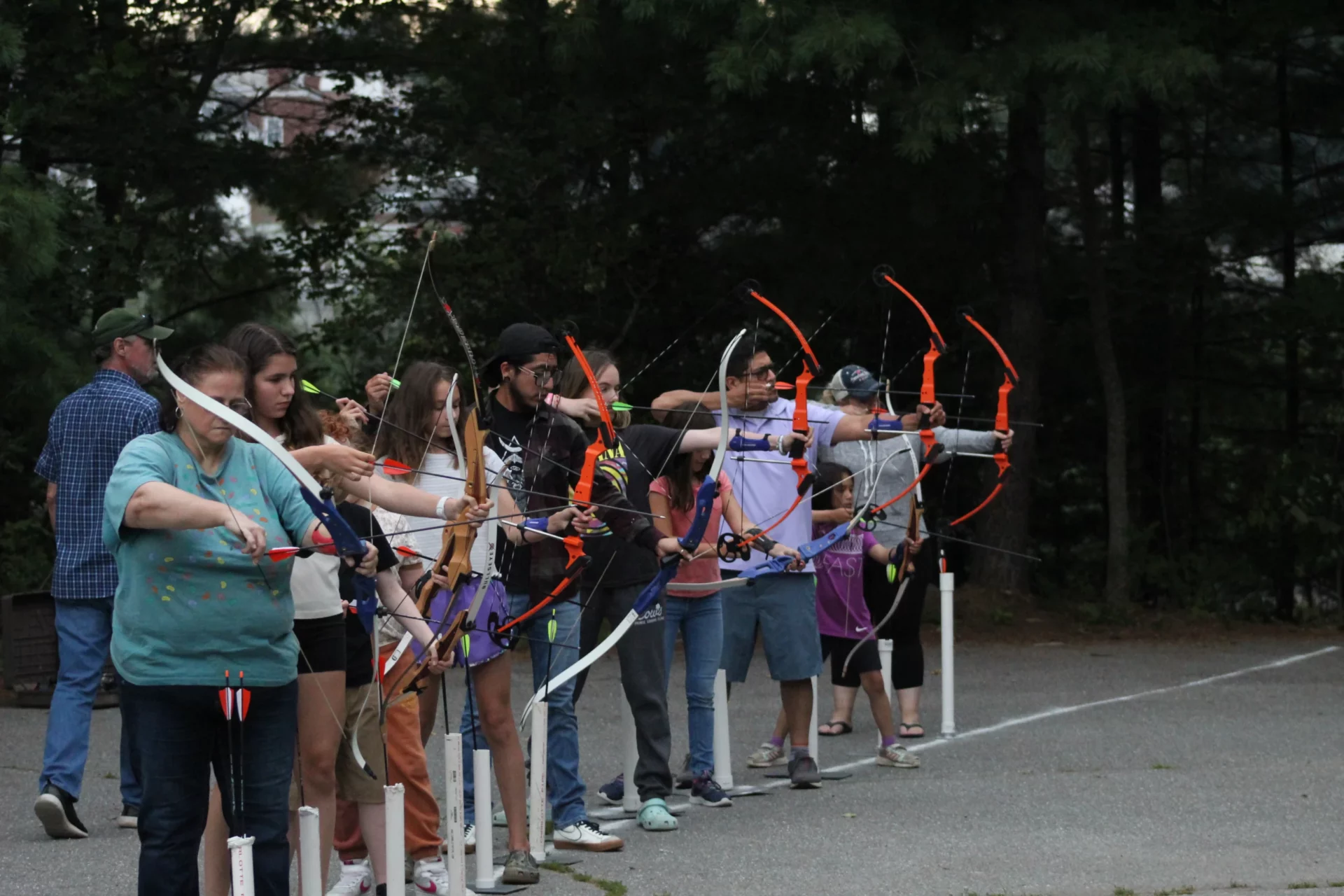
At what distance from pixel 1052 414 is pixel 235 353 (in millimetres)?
13939

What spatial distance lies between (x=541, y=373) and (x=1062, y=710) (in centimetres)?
520

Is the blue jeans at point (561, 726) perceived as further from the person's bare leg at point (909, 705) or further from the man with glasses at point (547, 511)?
the person's bare leg at point (909, 705)

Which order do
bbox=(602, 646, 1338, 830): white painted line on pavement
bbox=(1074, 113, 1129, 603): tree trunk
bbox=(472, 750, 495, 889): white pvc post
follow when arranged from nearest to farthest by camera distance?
bbox=(472, 750, 495, 889): white pvc post
bbox=(602, 646, 1338, 830): white painted line on pavement
bbox=(1074, 113, 1129, 603): tree trunk

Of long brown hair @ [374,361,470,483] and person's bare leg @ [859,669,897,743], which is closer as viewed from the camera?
long brown hair @ [374,361,470,483]

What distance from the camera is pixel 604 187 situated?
15.2m

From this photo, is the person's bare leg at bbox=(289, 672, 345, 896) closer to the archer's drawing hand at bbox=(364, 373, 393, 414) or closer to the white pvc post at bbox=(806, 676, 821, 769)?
the archer's drawing hand at bbox=(364, 373, 393, 414)

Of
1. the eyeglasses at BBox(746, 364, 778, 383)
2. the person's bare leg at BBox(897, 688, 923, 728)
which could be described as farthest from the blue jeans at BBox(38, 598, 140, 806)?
the person's bare leg at BBox(897, 688, 923, 728)

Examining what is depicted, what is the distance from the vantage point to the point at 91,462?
615 centimetres

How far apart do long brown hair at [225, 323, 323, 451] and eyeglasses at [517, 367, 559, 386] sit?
1.09 m

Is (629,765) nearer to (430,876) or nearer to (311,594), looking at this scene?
(430,876)

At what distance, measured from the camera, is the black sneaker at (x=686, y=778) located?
22.7 feet

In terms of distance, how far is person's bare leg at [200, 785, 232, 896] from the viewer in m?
4.43

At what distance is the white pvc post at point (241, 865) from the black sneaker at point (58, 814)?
2670 mm

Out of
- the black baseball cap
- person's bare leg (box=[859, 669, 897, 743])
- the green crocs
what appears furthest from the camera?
person's bare leg (box=[859, 669, 897, 743])
